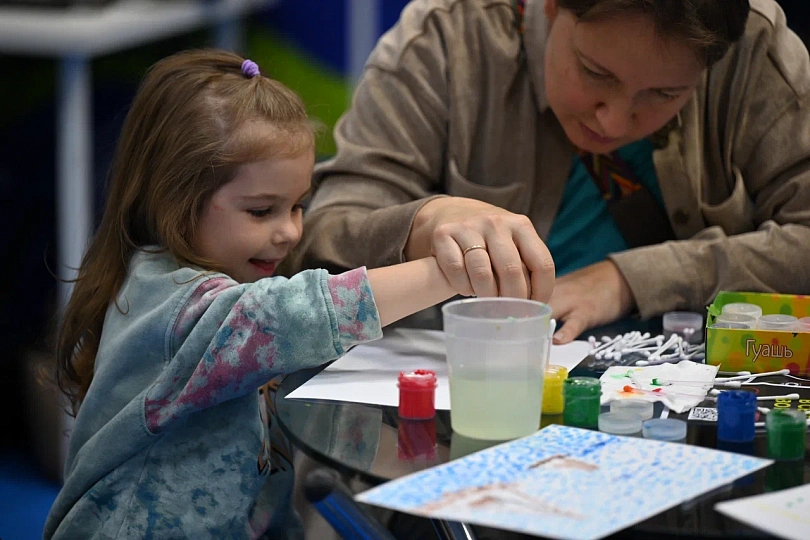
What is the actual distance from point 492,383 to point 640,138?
2.43 feet

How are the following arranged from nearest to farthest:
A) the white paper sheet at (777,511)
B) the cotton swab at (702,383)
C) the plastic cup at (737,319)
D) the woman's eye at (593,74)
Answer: the white paper sheet at (777,511) < the cotton swab at (702,383) < the plastic cup at (737,319) < the woman's eye at (593,74)

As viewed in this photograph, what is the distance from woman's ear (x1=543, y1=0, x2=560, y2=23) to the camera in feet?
4.48

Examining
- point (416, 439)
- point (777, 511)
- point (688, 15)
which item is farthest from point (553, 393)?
point (688, 15)

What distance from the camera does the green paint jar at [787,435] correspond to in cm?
77

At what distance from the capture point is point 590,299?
128cm

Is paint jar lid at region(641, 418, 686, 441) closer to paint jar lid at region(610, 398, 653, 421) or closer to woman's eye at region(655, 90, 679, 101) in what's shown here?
paint jar lid at region(610, 398, 653, 421)

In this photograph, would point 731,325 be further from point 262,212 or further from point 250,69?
point 250,69

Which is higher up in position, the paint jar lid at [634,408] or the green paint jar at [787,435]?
the green paint jar at [787,435]

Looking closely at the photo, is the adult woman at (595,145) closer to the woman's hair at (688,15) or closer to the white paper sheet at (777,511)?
the woman's hair at (688,15)

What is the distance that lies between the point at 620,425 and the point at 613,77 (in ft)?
1.97

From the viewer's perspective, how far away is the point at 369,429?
0.87 m

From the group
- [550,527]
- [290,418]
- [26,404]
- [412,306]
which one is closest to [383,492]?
[550,527]

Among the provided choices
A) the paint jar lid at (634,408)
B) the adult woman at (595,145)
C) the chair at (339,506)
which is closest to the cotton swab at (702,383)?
the paint jar lid at (634,408)

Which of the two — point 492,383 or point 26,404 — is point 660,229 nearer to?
point 492,383
